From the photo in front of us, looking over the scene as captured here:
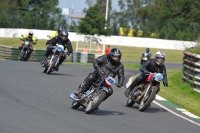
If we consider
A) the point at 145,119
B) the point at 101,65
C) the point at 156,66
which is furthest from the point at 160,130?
the point at 156,66

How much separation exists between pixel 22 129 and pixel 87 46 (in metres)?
39.1

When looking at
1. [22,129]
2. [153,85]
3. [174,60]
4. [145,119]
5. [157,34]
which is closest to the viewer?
[22,129]

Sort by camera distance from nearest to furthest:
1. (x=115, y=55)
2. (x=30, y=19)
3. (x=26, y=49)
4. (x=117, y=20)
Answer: (x=115, y=55), (x=26, y=49), (x=30, y=19), (x=117, y=20)

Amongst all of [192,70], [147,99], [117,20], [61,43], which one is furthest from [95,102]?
[117,20]

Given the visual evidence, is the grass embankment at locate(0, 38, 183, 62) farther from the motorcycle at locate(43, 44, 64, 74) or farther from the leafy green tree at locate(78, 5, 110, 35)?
the motorcycle at locate(43, 44, 64, 74)

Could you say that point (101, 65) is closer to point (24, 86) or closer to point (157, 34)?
point (24, 86)

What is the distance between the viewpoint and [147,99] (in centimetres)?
1442

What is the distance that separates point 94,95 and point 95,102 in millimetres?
257

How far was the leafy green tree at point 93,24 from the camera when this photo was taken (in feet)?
162

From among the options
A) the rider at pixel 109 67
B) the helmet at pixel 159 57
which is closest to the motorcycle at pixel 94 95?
the rider at pixel 109 67

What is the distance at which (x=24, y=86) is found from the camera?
55.7ft

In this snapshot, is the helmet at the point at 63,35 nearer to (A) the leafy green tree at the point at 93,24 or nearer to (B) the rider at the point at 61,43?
(B) the rider at the point at 61,43

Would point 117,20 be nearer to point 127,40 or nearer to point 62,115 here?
point 127,40

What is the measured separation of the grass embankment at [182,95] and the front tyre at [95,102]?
132 inches
